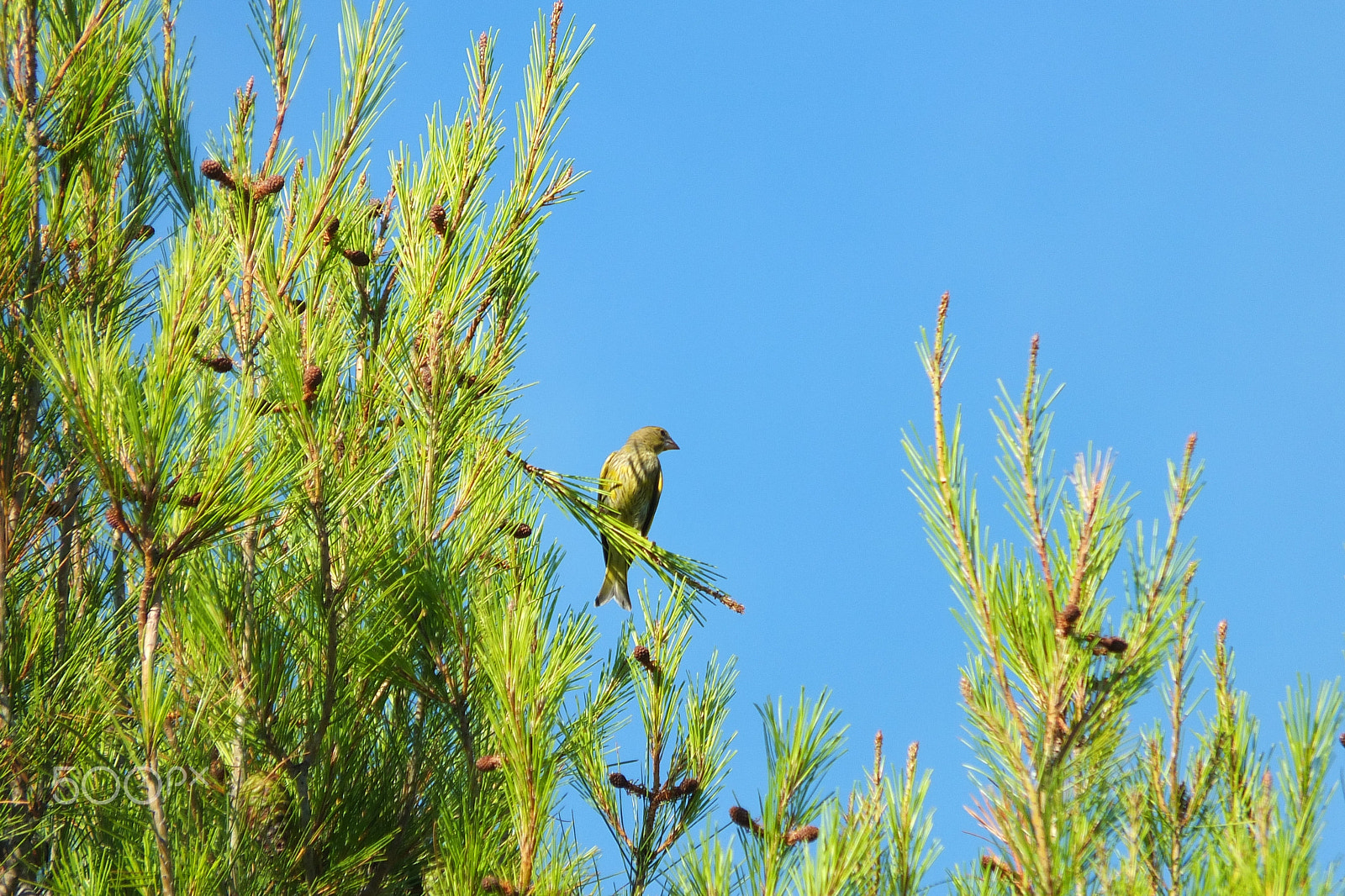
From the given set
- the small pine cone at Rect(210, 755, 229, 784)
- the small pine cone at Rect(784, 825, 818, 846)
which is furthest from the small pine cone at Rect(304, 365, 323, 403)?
the small pine cone at Rect(784, 825, 818, 846)

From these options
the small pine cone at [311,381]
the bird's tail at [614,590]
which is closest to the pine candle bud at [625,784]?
the small pine cone at [311,381]

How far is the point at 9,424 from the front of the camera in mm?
2980

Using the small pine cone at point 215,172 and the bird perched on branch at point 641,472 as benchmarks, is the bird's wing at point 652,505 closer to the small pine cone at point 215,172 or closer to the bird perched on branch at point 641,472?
the bird perched on branch at point 641,472

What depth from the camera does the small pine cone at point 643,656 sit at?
9.66 feet

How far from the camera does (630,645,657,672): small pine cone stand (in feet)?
9.66

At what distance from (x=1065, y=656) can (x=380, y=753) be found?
1.94 meters

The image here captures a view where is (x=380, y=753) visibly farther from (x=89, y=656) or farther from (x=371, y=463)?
(x=371, y=463)

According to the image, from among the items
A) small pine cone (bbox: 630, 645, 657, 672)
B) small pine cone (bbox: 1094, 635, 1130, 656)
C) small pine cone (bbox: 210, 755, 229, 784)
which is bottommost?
small pine cone (bbox: 210, 755, 229, 784)

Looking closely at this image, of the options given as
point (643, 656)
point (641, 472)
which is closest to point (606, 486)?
point (643, 656)

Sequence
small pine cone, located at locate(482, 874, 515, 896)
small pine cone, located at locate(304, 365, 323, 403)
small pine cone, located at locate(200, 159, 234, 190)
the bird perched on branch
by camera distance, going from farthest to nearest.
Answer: the bird perched on branch < small pine cone, located at locate(200, 159, 234, 190) < small pine cone, located at locate(304, 365, 323, 403) < small pine cone, located at locate(482, 874, 515, 896)

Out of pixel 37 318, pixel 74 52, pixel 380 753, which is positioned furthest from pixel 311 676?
pixel 74 52

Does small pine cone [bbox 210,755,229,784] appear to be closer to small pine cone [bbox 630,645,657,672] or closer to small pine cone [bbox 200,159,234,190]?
small pine cone [bbox 630,645,657,672]
